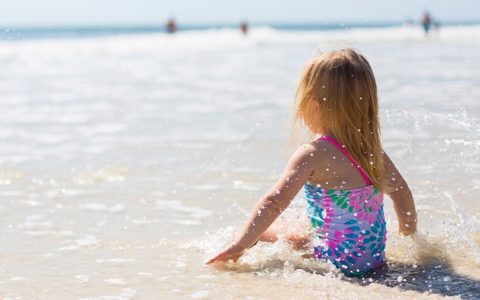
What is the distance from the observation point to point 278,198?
3.26 metres

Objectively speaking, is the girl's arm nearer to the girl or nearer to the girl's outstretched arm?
the girl

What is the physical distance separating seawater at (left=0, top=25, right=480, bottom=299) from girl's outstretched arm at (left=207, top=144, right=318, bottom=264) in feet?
0.58

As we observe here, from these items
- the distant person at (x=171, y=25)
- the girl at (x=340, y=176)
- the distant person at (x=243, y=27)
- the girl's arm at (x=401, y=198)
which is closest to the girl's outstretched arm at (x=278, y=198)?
the girl at (x=340, y=176)

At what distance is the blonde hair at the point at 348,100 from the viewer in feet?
10.8

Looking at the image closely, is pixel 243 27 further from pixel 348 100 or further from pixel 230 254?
pixel 230 254

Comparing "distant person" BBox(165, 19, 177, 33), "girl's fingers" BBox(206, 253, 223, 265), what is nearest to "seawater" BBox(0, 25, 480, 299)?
"girl's fingers" BBox(206, 253, 223, 265)

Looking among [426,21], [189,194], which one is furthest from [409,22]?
[189,194]

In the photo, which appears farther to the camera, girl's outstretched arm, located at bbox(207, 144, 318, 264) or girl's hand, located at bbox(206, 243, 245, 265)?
girl's hand, located at bbox(206, 243, 245, 265)

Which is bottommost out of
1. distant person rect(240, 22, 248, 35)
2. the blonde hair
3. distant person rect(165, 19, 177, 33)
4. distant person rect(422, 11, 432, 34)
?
the blonde hair

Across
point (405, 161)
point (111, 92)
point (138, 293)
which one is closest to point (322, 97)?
point (138, 293)

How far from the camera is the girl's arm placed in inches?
136

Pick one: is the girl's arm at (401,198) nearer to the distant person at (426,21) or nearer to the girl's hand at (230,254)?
the girl's hand at (230,254)

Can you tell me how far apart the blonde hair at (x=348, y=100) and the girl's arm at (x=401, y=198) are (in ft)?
0.37

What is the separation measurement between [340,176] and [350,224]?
246 mm
